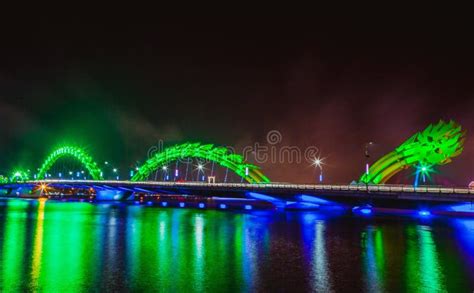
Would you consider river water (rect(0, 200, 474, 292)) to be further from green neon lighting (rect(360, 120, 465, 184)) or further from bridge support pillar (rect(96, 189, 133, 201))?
bridge support pillar (rect(96, 189, 133, 201))

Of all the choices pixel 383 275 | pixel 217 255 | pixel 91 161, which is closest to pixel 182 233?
pixel 217 255

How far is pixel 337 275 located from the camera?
2175 centimetres

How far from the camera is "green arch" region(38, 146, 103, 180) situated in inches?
6604

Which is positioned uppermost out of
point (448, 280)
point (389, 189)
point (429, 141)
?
point (429, 141)

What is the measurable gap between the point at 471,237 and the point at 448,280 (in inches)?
664

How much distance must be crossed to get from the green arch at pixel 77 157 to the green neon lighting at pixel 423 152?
351ft

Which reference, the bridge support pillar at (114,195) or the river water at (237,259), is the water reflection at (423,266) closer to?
the river water at (237,259)

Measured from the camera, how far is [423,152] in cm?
7919

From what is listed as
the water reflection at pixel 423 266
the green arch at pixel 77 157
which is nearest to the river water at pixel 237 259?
the water reflection at pixel 423 266

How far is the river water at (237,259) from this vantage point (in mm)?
19812

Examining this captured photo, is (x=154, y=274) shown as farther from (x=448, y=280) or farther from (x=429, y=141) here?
(x=429, y=141)

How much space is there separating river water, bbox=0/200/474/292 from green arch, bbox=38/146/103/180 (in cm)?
12786

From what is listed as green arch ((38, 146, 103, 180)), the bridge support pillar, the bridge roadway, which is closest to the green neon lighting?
the bridge roadway

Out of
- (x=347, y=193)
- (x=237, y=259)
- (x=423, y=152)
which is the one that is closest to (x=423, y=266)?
(x=237, y=259)
